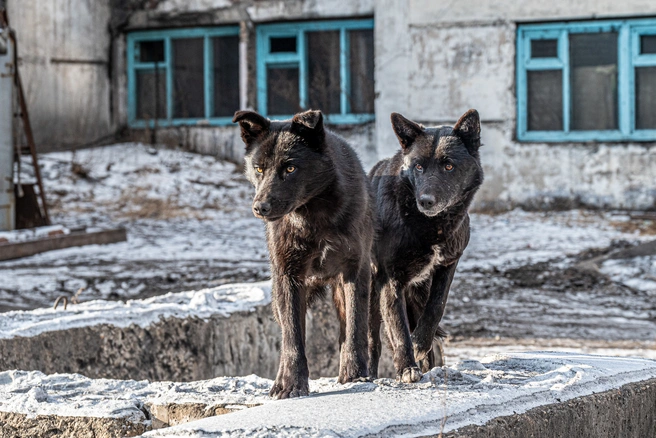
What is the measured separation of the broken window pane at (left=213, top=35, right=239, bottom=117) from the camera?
682 inches

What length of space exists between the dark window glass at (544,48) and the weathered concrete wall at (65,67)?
8.35m

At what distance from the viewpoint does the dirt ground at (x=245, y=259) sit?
8742mm

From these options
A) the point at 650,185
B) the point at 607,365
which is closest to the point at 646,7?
the point at 650,185

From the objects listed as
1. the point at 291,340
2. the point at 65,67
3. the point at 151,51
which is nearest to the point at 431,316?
the point at 291,340

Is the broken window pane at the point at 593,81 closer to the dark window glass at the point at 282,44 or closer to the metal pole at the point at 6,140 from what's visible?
the dark window glass at the point at 282,44

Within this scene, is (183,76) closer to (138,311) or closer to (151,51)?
(151,51)

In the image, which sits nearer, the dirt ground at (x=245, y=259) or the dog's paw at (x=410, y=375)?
the dog's paw at (x=410, y=375)

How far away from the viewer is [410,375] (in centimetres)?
372

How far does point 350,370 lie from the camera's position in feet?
12.4

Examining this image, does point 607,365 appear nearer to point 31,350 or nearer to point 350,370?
point 350,370

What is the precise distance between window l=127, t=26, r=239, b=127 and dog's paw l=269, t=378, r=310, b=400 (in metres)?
13.9

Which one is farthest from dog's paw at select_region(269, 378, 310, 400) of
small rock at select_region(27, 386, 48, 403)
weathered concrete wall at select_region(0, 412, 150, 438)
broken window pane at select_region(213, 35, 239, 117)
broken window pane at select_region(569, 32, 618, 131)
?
broken window pane at select_region(213, 35, 239, 117)

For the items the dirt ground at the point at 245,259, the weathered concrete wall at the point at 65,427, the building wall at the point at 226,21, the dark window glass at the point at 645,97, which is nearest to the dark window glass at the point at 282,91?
the building wall at the point at 226,21

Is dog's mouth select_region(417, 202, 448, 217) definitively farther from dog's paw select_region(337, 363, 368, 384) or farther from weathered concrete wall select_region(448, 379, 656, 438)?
weathered concrete wall select_region(448, 379, 656, 438)
